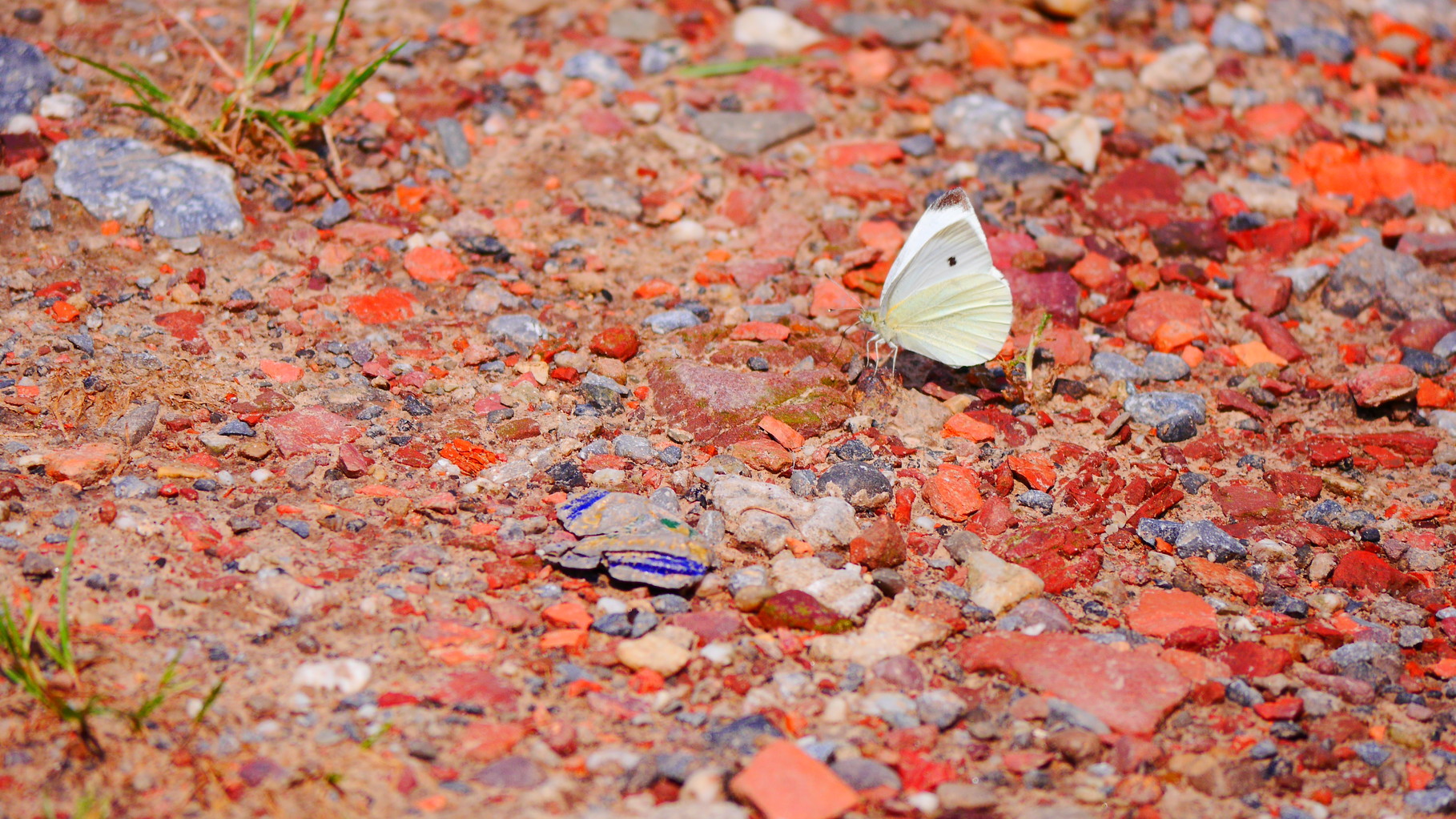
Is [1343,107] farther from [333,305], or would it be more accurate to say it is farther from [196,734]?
[196,734]

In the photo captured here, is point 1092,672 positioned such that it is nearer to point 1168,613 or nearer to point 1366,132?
point 1168,613

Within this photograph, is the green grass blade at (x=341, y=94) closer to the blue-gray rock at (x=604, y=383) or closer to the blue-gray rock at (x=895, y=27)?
the blue-gray rock at (x=604, y=383)

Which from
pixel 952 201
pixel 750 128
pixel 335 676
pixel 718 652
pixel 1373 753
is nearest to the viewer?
pixel 335 676

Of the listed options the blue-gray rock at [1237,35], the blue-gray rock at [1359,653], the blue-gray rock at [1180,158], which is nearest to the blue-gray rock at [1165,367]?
the blue-gray rock at [1359,653]

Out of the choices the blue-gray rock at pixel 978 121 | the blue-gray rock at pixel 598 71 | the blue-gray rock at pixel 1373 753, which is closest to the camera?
the blue-gray rock at pixel 1373 753

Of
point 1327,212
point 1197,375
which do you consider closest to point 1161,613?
point 1197,375

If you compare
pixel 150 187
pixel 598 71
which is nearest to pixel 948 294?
pixel 598 71
